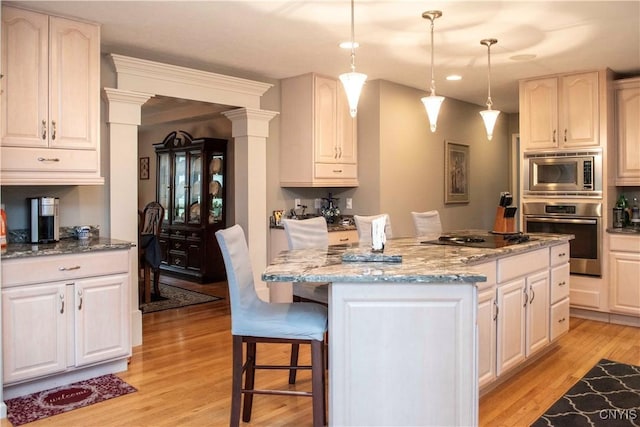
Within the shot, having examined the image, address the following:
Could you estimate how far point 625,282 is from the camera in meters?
4.71

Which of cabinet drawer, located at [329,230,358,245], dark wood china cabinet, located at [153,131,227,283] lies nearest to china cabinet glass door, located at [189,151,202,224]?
dark wood china cabinet, located at [153,131,227,283]

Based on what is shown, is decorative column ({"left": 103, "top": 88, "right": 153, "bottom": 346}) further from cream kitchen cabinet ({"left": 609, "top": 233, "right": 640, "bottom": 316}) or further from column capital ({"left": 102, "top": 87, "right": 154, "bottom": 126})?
cream kitchen cabinet ({"left": 609, "top": 233, "right": 640, "bottom": 316})

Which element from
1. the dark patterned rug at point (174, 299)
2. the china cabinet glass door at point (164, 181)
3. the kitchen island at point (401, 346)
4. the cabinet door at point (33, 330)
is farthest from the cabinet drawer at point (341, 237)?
the china cabinet glass door at point (164, 181)

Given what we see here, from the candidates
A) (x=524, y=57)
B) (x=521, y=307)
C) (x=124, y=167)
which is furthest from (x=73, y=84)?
(x=524, y=57)

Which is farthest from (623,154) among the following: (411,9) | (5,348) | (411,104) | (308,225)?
(5,348)

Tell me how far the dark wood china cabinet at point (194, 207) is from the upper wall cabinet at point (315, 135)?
1.86m

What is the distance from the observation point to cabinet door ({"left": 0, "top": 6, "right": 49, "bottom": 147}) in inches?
123

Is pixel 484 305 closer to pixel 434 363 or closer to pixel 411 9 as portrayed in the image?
pixel 434 363

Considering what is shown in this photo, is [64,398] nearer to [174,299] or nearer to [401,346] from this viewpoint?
[401,346]

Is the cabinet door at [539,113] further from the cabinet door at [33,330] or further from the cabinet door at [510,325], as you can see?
the cabinet door at [33,330]

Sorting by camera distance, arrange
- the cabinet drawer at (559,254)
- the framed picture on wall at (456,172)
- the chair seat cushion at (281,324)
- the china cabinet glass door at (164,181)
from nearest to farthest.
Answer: the chair seat cushion at (281,324) < the cabinet drawer at (559,254) < the framed picture on wall at (456,172) < the china cabinet glass door at (164,181)

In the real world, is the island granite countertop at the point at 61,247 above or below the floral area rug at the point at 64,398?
above

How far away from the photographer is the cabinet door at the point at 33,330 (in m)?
2.91

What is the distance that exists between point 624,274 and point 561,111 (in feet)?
5.34
